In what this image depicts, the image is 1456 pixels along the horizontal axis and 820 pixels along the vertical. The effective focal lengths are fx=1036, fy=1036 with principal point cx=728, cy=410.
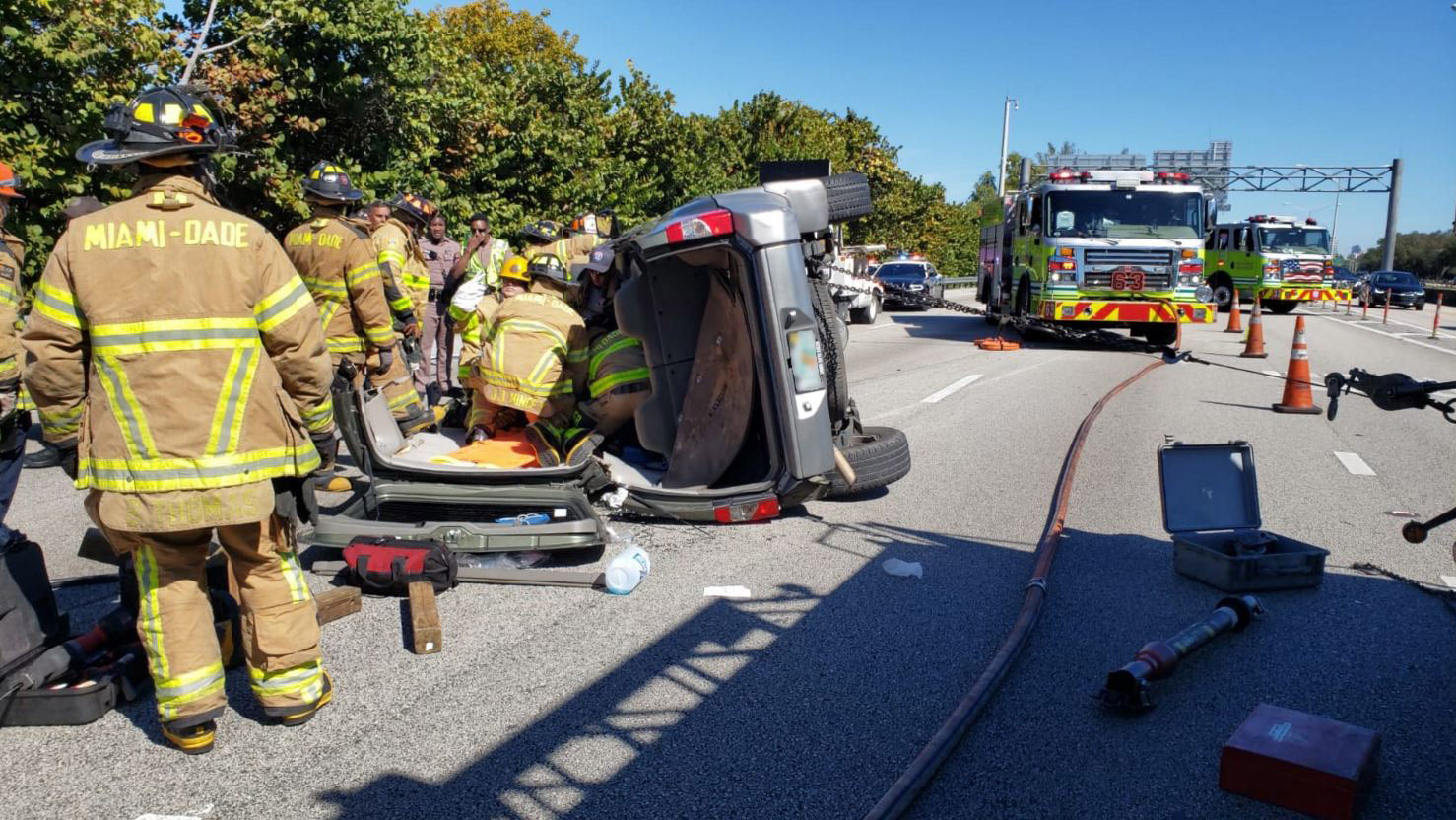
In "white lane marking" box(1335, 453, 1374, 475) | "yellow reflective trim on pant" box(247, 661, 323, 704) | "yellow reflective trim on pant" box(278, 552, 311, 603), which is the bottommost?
"white lane marking" box(1335, 453, 1374, 475)

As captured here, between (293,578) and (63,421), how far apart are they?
0.85 meters

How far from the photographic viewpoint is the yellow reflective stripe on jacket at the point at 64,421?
3.21m

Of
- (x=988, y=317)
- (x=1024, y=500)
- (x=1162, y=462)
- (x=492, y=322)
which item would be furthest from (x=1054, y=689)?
(x=988, y=317)

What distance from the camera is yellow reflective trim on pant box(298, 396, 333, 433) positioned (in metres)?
3.55

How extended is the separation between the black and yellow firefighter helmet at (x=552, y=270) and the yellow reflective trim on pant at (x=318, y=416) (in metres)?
2.60

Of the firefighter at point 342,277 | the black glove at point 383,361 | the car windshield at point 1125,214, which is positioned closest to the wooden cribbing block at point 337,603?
the firefighter at point 342,277

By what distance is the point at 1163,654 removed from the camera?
363cm

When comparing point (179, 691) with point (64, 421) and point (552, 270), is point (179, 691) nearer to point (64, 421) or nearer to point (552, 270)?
point (64, 421)

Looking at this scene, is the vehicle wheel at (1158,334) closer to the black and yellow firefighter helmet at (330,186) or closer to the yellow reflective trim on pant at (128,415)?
the black and yellow firefighter helmet at (330,186)

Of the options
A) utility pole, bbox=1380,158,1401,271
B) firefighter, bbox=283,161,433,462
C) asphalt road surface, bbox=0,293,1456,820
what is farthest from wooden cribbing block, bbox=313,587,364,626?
utility pole, bbox=1380,158,1401,271

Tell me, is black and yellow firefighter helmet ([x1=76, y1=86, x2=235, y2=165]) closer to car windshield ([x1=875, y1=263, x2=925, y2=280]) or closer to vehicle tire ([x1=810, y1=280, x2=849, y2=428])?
vehicle tire ([x1=810, y1=280, x2=849, y2=428])

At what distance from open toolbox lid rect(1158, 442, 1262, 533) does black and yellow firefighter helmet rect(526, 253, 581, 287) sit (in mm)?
3397

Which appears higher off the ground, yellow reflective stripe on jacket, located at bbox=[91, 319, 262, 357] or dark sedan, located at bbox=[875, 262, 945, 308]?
yellow reflective stripe on jacket, located at bbox=[91, 319, 262, 357]

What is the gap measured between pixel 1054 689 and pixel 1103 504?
2913mm
